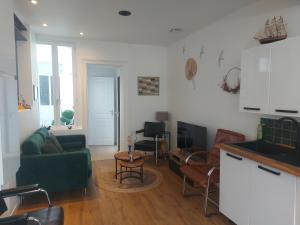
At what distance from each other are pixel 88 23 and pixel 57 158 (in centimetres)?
220

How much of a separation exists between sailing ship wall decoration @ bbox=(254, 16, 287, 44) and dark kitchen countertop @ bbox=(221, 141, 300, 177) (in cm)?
113

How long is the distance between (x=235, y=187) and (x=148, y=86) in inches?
132

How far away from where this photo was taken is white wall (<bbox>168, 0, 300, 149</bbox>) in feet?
8.23

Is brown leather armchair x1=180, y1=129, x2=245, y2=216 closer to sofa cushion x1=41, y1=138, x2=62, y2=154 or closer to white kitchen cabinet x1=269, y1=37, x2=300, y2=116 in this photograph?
white kitchen cabinet x1=269, y1=37, x2=300, y2=116

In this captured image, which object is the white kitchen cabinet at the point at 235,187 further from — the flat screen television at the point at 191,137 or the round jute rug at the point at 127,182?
the round jute rug at the point at 127,182

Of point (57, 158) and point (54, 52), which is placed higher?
point (54, 52)

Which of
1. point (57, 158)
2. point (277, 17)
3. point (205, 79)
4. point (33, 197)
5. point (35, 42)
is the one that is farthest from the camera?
point (35, 42)

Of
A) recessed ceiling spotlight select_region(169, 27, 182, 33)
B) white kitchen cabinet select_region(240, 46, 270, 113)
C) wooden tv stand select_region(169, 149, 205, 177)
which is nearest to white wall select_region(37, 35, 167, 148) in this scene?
recessed ceiling spotlight select_region(169, 27, 182, 33)

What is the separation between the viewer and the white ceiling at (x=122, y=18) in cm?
271

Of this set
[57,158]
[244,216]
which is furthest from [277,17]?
[57,158]

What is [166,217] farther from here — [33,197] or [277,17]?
[277,17]

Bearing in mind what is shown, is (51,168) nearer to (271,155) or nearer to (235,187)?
(235,187)

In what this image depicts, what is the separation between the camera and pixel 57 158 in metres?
2.80

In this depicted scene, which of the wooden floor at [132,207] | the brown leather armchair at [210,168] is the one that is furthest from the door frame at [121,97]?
the brown leather armchair at [210,168]
